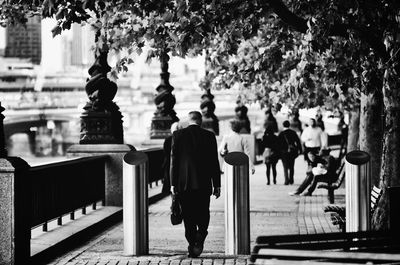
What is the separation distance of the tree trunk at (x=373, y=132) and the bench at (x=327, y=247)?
10.1 metres

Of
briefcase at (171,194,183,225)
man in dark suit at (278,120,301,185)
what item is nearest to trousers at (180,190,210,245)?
briefcase at (171,194,183,225)

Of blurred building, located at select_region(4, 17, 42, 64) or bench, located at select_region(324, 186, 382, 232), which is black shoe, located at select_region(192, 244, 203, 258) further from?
blurred building, located at select_region(4, 17, 42, 64)

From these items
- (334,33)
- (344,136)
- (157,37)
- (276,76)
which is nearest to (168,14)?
(157,37)

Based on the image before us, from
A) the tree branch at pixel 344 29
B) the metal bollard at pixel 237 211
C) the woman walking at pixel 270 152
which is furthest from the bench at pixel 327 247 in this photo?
the woman walking at pixel 270 152

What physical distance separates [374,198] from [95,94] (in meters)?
6.87

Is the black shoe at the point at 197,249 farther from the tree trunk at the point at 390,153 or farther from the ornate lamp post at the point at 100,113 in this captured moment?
the ornate lamp post at the point at 100,113

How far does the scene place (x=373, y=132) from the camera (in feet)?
50.8

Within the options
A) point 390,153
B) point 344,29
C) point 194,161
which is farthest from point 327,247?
point 344,29

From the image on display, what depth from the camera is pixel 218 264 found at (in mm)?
9188

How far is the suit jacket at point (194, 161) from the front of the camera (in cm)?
974

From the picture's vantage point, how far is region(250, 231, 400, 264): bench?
13.8 feet

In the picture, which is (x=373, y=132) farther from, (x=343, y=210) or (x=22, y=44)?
(x=22, y=44)

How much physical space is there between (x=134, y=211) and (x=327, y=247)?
Result: 17.4ft

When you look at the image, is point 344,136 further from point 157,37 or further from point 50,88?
point 50,88
